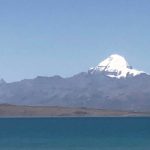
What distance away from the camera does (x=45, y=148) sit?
309 feet

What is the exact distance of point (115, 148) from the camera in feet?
300

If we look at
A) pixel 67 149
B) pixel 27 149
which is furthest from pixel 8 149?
pixel 67 149

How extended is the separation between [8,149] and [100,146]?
14.5 metres

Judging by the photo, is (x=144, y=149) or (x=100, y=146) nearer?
(x=144, y=149)

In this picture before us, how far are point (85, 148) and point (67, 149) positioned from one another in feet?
8.64

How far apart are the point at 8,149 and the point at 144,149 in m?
19.8

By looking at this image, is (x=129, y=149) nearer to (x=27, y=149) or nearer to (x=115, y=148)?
(x=115, y=148)

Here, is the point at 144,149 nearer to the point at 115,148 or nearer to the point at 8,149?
the point at 115,148

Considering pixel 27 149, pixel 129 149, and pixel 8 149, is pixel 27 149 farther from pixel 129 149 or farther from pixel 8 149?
pixel 129 149

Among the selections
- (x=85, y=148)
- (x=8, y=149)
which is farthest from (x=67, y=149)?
(x=8, y=149)

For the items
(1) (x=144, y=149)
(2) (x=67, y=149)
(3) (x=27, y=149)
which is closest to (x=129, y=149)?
(1) (x=144, y=149)

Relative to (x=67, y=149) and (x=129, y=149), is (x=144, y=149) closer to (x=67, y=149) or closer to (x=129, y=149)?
(x=129, y=149)

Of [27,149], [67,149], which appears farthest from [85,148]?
[27,149]

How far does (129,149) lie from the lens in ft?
294
